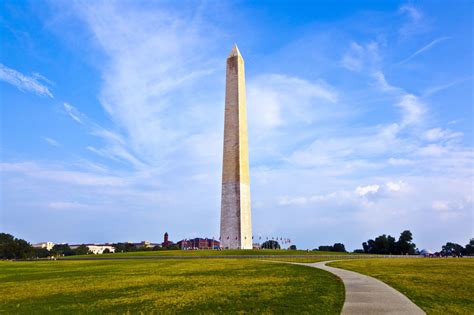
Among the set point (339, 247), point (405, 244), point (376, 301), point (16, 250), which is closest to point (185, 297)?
point (376, 301)

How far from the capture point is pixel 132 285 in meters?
15.1

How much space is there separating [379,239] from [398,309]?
6877cm

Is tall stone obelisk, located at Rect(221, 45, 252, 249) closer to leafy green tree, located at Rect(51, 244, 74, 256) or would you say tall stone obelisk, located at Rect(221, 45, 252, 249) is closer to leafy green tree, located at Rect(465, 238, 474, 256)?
leafy green tree, located at Rect(465, 238, 474, 256)

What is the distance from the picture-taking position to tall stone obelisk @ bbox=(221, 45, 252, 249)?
52.7 metres

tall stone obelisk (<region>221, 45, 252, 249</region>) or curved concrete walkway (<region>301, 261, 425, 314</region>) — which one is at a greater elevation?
tall stone obelisk (<region>221, 45, 252, 249</region>)

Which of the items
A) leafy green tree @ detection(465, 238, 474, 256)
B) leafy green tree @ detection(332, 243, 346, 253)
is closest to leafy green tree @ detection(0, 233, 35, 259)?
leafy green tree @ detection(332, 243, 346, 253)

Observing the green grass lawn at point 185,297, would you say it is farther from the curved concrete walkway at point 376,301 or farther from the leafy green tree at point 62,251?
the leafy green tree at point 62,251

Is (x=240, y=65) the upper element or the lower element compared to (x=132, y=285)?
upper

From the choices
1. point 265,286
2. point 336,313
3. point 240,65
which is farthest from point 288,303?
point 240,65

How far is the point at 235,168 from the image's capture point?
175 ft

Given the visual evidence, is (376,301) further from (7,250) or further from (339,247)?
(7,250)

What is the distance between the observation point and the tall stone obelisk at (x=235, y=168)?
52.7 metres

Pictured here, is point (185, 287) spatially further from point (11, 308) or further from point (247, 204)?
point (247, 204)

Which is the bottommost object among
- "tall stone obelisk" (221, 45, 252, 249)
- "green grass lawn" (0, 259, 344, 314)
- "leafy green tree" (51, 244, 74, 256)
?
"green grass lawn" (0, 259, 344, 314)
